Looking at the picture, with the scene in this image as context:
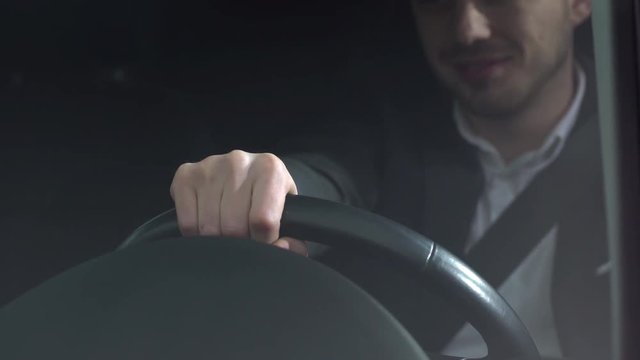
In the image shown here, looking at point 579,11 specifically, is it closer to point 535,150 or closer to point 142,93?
point 535,150


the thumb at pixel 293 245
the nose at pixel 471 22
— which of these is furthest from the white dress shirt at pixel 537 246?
the thumb at pixel 293 245

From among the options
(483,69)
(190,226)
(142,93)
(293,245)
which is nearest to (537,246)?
(483,69)

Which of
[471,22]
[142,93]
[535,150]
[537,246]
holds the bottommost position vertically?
[537,246]

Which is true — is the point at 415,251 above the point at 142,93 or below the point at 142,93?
below

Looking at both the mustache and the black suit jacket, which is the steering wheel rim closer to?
the black suit jacket

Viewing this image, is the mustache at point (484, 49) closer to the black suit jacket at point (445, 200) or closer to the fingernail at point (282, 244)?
the black suit jacket at point (445, 200)

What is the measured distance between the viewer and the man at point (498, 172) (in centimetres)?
110

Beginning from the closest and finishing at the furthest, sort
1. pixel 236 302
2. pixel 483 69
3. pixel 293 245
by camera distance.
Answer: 1. pixel 236 302
2. pixel 293 245
3. pixel 483 69

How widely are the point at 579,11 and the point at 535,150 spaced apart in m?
0.18

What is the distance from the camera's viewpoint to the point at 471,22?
42.6 inches

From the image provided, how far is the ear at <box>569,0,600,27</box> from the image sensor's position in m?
1.06

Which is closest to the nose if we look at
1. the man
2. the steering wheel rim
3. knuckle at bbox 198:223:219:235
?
the man

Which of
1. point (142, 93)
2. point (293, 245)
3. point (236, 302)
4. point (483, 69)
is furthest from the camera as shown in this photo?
point (142, 93)

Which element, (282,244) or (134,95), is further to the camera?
(134,95)
